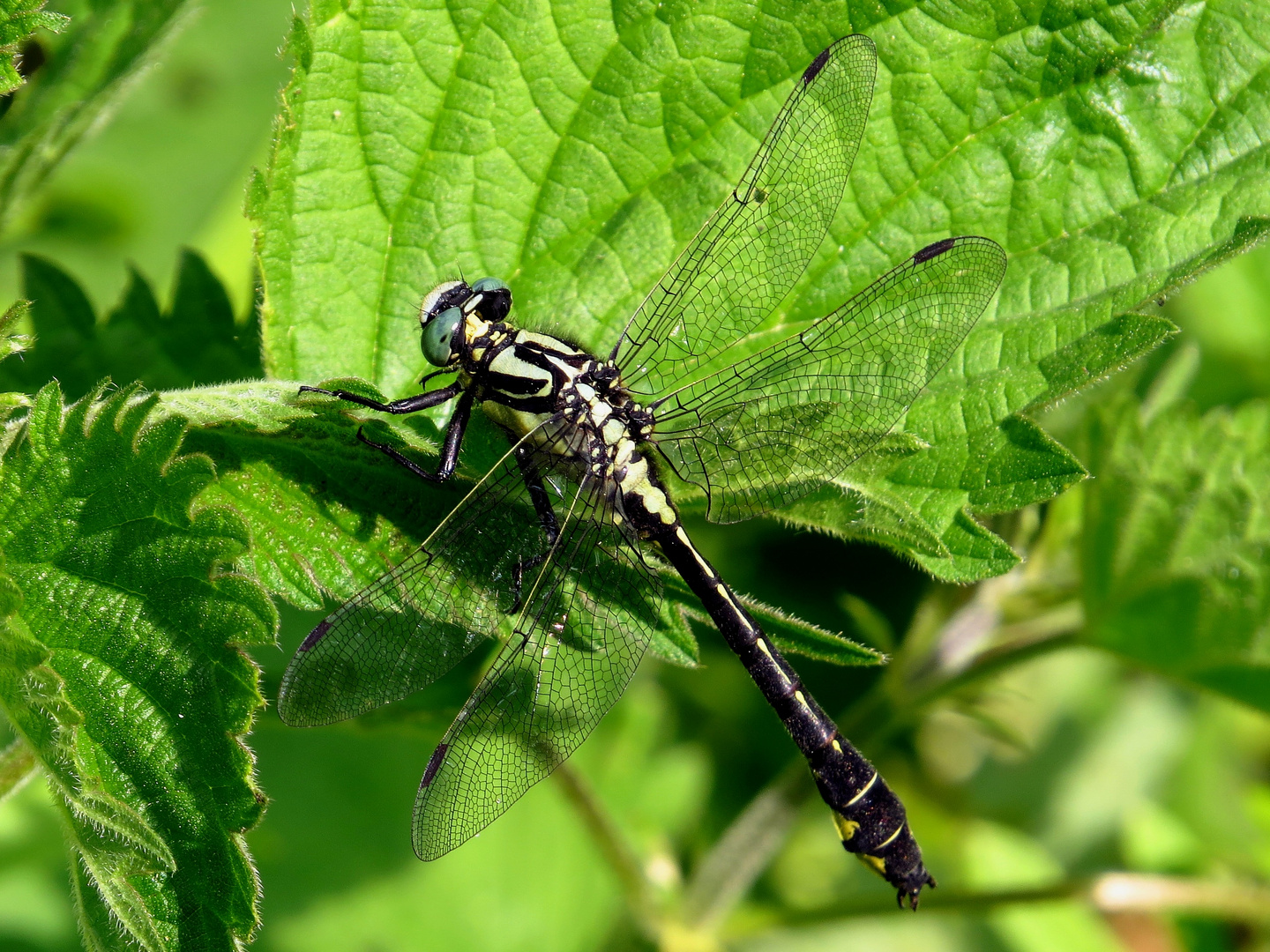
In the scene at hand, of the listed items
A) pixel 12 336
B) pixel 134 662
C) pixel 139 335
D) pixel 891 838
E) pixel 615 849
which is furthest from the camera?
pixel 615 849

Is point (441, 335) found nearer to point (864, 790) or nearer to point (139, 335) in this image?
point (139, 335)

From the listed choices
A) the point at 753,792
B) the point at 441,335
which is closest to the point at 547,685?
the point at 441,335

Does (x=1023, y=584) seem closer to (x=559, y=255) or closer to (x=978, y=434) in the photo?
(x=978, y=434)

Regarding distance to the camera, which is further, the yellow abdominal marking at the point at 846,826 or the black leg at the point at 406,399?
the yellow abdominal marking at the point at 846,826

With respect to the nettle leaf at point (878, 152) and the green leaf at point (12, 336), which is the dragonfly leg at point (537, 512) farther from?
the green leaf at point (12, 336)

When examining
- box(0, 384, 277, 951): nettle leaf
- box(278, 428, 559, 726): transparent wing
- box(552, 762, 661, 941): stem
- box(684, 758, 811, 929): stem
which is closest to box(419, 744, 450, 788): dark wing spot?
box(278, 428, 559, 726): transparent wing

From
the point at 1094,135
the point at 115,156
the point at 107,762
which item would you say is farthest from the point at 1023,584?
the point at 115,156

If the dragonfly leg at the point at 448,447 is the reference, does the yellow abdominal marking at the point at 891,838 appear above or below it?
below

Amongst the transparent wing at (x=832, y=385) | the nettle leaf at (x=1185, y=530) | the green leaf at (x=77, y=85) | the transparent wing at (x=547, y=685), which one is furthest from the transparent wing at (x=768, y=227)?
the green leaf at (x=77, y=85)
